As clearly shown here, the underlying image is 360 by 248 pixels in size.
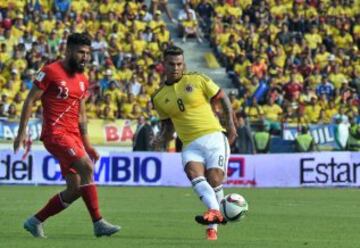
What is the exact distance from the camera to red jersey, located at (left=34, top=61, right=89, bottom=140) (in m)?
13.9

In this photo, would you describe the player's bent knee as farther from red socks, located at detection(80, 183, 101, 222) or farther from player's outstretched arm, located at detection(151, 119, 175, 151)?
red socks, located at detection(80, 183, 101, 222)

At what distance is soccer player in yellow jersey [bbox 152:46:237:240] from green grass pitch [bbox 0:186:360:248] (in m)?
0.83

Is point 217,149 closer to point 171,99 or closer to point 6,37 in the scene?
point 171,99

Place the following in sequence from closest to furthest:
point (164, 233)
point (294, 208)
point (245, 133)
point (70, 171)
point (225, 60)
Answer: point (70, 171) < point (164, 233) < point (294, 208) < point (245, 133) < point (225, 60)

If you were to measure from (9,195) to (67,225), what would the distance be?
26.9 feet

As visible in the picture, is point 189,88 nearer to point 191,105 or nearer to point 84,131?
point 191,105

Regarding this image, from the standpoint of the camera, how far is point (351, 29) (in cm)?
4169

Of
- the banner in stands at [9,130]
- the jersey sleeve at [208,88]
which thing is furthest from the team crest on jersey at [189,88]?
the banner in stands at [9,130]

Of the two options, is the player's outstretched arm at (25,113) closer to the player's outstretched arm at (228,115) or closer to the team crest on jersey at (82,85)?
the team crest on jersey at (82,85)

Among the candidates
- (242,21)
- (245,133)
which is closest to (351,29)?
(242,21)

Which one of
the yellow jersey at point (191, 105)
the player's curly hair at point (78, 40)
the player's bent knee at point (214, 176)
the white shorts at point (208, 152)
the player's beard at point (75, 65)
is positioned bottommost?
the player's bent knee at point (214, 176)

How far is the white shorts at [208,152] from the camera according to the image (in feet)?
47.8

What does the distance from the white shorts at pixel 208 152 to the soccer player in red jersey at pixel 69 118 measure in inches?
51.3

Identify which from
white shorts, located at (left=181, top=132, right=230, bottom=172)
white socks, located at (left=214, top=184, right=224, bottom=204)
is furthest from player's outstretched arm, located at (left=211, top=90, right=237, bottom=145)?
white socks, located at (left=214, top=184, right=224, bottom=204)
